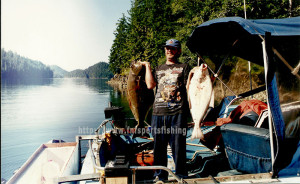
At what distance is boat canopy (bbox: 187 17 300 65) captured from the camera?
2.92 metres

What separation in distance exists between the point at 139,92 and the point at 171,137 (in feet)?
3.26

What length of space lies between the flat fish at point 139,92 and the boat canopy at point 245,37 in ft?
5.17

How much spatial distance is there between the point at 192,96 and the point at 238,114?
1369 millimetres

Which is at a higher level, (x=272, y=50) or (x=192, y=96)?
(x=272, y=50)

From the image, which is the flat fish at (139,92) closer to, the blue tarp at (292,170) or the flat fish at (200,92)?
the flat fish at (200,92)

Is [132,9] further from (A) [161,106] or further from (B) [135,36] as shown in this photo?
(A) [161,106]

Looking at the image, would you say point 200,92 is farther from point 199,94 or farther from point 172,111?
point 172,111

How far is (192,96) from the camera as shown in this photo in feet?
11.1

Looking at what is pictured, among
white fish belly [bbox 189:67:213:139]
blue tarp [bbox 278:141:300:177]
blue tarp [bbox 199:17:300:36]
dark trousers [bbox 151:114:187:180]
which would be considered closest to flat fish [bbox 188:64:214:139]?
white fish belly [bbox 189:67:213:139]

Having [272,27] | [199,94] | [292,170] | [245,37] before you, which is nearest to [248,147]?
[292,170]

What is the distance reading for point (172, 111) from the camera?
2891 mm

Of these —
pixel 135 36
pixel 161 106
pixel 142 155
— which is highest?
pixel 135 36

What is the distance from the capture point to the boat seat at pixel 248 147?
3.00m

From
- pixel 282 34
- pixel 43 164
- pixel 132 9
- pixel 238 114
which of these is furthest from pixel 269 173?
pixel 132 9
